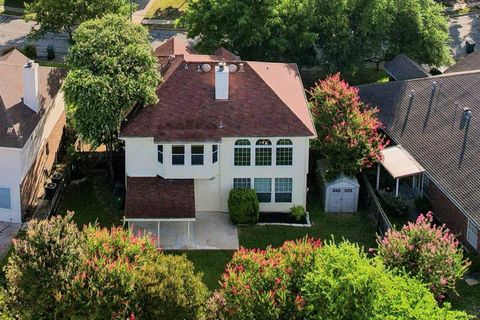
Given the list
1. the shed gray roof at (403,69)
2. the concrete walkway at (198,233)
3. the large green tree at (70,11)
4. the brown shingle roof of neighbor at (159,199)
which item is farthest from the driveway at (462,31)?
the brown shingle roof of neighbor at (159,199)

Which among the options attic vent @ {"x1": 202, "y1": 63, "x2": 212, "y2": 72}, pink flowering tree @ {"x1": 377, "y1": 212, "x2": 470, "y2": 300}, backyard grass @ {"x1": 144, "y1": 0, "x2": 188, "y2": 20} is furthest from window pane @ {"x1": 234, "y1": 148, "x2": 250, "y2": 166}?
backyard grass @ {"x1": 144, "y1": 0, "x2": 188, "y2": 20}

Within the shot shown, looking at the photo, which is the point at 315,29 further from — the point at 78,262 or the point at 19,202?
the point at 78,262

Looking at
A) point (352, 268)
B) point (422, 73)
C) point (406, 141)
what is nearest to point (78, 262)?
point (352, 268)

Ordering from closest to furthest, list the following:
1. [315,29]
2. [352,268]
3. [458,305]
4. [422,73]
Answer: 1. [352,268]
2. [458,305]
3. [422,73]
4. [315,29]

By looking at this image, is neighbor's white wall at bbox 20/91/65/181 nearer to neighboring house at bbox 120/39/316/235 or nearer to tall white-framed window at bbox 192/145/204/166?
neighboring house at bbox 120/39/316/235

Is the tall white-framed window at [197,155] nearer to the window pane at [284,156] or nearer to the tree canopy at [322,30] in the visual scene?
the window pane at [284,156]

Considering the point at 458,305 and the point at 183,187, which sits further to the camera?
the point at 183,187
